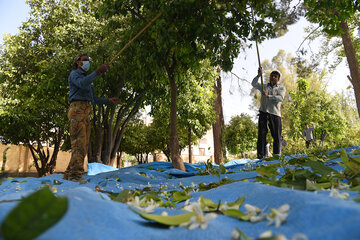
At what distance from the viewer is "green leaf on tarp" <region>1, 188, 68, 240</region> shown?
0.47m

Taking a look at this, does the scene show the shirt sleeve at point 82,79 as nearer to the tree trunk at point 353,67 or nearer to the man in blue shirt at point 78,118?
the man in blue shirt at point 78,118

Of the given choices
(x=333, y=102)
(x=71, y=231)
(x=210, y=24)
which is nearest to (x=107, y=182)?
(x=210, y=24)

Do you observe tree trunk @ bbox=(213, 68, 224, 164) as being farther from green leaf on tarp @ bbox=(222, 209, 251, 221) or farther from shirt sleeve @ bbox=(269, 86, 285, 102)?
green leaf on tarp @ bbox=(222, 209, 251, 221)

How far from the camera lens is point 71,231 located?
0.69 m

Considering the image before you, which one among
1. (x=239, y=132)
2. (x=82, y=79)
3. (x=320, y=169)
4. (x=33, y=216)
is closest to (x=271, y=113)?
(x=82, y=79)

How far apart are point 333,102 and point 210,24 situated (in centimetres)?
1943

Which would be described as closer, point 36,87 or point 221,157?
point 36,87

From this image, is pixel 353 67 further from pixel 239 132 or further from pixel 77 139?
pixel 77 139

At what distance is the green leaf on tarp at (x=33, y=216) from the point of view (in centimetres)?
47

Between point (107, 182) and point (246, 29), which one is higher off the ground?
point (246, 29)

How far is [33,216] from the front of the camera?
1.61 feet

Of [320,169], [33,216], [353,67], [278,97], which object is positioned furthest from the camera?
[353,67]

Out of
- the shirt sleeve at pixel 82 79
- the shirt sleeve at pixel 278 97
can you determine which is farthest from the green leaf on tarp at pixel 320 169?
the shirt sleeve at pixel 278 97

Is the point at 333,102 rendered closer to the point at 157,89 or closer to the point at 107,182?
the point at 157,89
